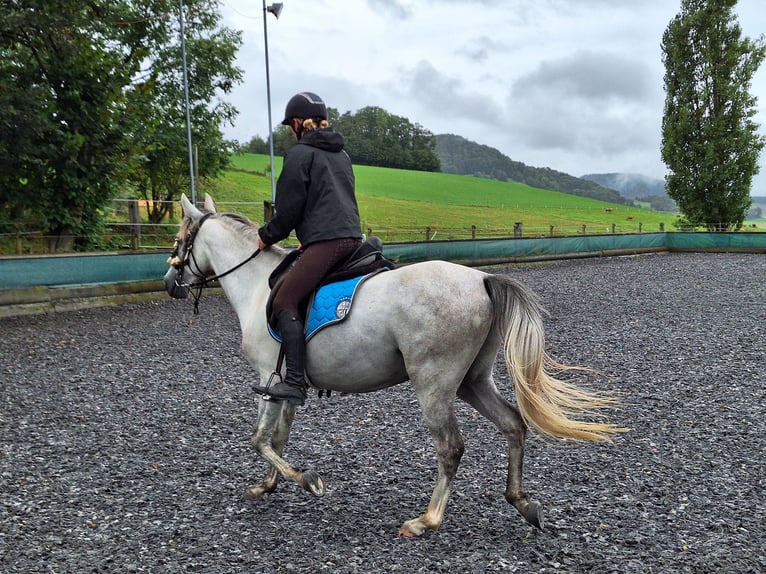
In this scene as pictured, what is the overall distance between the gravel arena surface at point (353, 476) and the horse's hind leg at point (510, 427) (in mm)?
172

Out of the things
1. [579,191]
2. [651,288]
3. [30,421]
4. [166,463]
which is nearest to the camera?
[166,463]

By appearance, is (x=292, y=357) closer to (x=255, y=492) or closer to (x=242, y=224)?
(x=255, y=492)

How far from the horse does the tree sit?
38.4m

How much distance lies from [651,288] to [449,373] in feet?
46.6

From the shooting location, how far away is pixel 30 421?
6172 millimetres

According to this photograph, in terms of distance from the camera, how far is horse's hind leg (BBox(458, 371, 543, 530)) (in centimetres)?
Answer: 385

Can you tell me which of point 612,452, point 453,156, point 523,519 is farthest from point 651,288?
point 453,156

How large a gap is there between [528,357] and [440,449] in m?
0.78

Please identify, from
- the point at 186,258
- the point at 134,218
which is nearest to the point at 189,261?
the point at 186,258

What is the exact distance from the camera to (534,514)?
12.5 feet

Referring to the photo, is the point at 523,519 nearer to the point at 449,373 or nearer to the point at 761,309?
the point at 449,373

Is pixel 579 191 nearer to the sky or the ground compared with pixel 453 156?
nearer to the ground

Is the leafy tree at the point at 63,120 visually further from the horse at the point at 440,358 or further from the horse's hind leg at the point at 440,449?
the horse's hind leg at the point at 440,449

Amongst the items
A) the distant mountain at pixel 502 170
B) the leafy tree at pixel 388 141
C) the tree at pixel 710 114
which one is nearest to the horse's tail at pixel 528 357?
the tree at pixel 710 114
